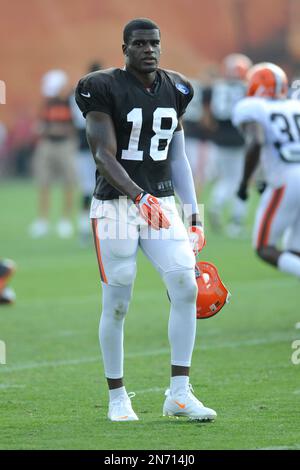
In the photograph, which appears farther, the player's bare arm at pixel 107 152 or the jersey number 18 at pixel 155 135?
the jersey number 18 at pixel 155 135

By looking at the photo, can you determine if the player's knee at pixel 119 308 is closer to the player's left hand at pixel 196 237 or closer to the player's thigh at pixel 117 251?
the player's thigh at pixel 117 251

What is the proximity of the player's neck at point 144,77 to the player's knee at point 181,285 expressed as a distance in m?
0.81

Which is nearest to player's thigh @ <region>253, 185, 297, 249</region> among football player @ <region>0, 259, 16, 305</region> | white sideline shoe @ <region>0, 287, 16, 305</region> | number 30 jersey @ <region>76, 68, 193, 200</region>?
football player @ <region>0, 259, 16, 305</region>

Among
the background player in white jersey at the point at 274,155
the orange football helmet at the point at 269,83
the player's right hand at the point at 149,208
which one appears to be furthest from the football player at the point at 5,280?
the player's right hand at the point at 149,208

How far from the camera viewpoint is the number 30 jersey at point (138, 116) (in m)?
4.80

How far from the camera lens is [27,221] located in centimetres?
1630

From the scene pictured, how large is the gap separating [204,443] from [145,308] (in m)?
4.40

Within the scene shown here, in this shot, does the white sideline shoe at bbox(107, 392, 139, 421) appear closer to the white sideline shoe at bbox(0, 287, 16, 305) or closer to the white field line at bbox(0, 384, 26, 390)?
the white field line at bbox(0, 384, 26, 390)

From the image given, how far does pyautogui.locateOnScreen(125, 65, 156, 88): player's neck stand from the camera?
490 cm

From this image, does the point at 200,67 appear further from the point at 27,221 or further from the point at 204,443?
the point at 204,443

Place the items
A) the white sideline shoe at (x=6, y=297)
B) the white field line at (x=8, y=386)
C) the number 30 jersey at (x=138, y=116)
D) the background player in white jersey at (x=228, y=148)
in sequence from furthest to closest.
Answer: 1. the background player in white jersey at (x=228, y=148)
2. the white sideline shoe at (x=6, y=297)
3. the white field line at (x=8, y=386)
4. the number 30 jersey at (x=138, y=116)

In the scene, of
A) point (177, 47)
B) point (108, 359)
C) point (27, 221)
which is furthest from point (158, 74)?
point (177, 47)

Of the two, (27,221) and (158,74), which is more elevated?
(158,74)

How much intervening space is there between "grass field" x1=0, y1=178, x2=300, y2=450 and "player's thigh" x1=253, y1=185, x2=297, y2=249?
0.60 metres
